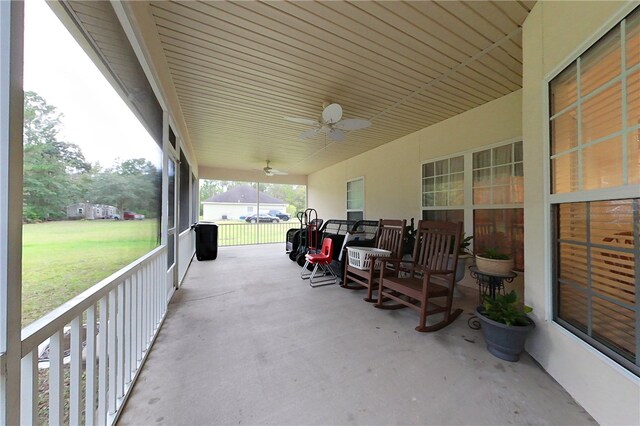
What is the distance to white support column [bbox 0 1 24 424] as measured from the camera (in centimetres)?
65

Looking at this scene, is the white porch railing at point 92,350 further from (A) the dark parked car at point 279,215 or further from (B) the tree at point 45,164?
(A) the dark parked car at point 279,215

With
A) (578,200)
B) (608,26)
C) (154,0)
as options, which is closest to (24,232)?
(154,0)

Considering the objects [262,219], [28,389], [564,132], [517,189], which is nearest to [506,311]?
[564,132]

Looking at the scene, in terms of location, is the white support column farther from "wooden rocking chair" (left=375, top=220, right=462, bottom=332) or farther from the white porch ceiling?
"wooden rocking chair" (left=375, top=220, right=462, bottom=332)

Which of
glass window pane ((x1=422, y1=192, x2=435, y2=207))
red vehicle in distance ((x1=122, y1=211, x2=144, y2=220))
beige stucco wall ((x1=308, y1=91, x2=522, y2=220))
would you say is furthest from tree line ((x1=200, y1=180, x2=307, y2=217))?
red vehicle in distance ((x1=122, y1=211, x2=144, y2=220))

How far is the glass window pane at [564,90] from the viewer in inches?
63.5

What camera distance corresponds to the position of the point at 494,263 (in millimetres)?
2346

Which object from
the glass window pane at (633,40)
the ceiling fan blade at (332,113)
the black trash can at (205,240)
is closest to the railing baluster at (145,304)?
the ceiling fan blade at (332,113)

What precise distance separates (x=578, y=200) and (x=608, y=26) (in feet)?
3.31

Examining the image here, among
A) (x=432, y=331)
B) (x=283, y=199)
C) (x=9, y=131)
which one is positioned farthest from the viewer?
(x=283, y=199)

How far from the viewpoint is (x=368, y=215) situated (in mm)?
5844

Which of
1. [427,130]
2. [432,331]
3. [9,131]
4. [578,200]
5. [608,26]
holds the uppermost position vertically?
[427,130]

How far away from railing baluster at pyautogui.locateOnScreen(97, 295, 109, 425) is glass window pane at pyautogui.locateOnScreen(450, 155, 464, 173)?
4482mm

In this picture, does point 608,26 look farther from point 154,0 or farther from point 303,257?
point 303,257
